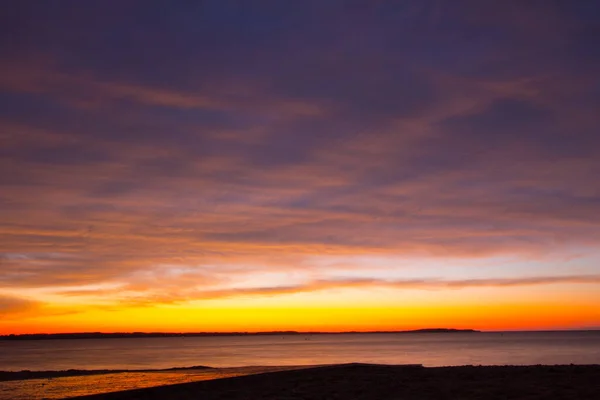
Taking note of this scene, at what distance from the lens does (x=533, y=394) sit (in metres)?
13.5

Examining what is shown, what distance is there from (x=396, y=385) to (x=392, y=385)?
104mm

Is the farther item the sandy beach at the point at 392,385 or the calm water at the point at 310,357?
the calm water at the point at 310,357

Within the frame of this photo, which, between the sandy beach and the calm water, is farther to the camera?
the calm water

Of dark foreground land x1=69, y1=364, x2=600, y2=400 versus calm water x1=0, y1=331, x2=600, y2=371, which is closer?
dark foreground land x1=69, y1=364, x2=600, y2=400

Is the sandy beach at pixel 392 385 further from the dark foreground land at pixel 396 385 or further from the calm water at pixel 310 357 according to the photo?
the calm water at pixel 310 357

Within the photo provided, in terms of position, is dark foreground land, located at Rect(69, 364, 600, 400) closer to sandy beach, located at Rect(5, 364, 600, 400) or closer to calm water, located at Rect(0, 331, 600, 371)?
sandy beach, located at Rect(5, 364, 600, 400)

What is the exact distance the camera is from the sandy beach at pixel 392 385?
43.9 ft

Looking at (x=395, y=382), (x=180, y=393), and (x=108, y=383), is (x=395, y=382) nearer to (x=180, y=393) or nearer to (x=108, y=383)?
(x=180, y=393)

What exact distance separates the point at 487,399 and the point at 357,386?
11.2 ft

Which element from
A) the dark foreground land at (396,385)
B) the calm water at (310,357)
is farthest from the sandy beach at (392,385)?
the calm water at (310,357)

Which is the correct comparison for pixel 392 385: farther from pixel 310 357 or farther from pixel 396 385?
pixel 310 357

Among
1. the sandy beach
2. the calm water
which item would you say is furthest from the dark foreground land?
the calm water

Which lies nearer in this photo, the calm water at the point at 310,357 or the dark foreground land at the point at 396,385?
the dark foreground land at the point at 396,385

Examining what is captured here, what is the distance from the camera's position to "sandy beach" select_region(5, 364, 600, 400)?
43.9 ft
